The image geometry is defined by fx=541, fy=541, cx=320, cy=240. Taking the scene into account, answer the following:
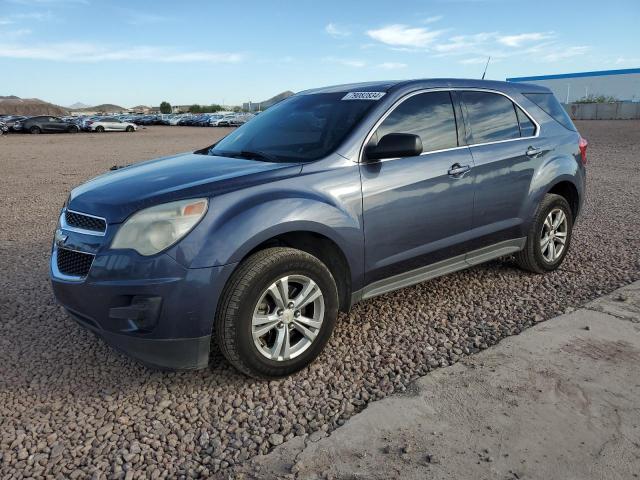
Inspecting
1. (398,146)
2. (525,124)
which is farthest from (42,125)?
(398,146)

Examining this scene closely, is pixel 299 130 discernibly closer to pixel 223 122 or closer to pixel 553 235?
pixel 553 235

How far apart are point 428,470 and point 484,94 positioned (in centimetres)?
322

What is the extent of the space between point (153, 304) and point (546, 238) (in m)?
3.73

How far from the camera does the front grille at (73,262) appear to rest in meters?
3.05

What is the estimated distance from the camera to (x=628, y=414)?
285 centimetres

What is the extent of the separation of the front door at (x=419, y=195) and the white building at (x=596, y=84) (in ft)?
241

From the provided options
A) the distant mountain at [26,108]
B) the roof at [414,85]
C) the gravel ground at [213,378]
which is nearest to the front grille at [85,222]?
the gravel ground at [213,378]

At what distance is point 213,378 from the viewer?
336 cm

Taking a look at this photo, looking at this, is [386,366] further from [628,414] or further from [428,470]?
[628,414]

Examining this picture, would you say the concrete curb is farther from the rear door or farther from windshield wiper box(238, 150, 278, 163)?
windshield wiper box(238, 150, 278, 163)

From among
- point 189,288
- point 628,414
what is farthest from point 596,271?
point 189,288

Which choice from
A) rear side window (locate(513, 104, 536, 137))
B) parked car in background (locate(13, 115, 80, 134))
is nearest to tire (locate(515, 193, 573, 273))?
rear side window (locate(513, 104, 536, 137))

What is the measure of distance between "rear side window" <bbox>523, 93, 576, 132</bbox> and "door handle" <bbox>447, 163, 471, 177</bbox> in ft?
4.57

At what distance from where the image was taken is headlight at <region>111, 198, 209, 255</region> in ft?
9.46
